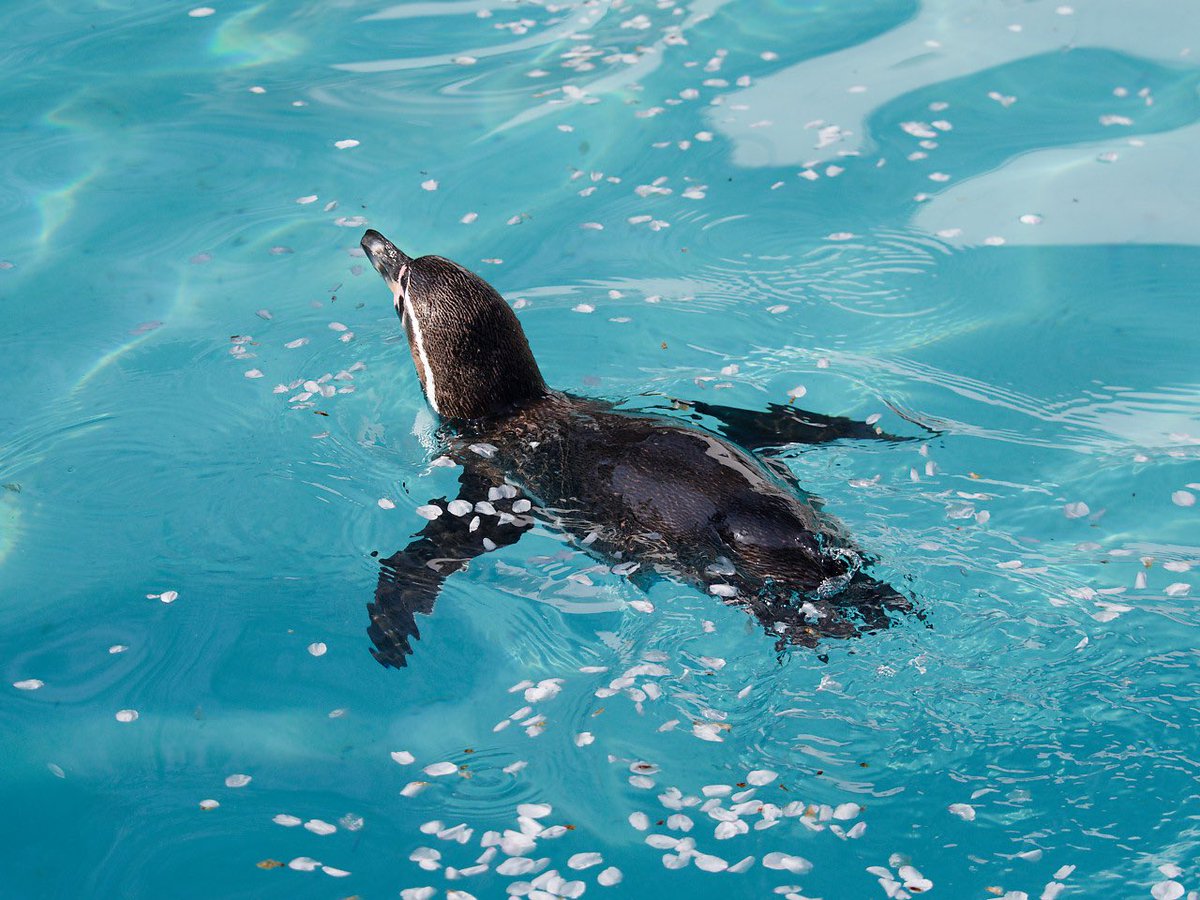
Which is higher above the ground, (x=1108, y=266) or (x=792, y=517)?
(x=792, y=517)

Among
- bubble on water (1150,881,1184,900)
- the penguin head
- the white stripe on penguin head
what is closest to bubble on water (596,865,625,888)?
bubble on water (1150,881,1184,900)

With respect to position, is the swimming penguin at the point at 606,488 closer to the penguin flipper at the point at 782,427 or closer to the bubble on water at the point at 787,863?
the penguin flipper at the point at 782,427

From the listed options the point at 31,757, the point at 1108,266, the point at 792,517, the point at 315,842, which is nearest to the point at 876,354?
the point at 1108,266

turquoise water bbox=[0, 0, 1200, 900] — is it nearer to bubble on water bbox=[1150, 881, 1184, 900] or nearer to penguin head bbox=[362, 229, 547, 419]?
bubble on water bbox=[1150, 881, 1184, 900]

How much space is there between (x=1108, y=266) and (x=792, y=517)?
380 centimetres

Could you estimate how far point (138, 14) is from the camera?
9.88 meters

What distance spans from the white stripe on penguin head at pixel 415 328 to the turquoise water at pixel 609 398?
7.9 inches

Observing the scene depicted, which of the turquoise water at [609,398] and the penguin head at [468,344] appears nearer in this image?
the turquoise water at [609,398]

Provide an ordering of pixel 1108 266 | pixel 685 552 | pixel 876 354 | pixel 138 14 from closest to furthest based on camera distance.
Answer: pixel 685 552
pixel 876 354
pixel 1108 266
pixel 138 14

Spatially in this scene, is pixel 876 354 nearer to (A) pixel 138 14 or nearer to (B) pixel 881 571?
(B) pixel 881 571

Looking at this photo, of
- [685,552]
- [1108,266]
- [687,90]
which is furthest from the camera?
[687,90]

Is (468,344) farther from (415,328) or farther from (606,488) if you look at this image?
Result: (606,488)

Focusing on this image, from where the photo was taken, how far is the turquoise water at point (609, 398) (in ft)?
13.7

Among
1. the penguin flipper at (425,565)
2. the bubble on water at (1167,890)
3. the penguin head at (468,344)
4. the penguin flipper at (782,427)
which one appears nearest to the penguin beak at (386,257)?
the penguin head at (468,344)
